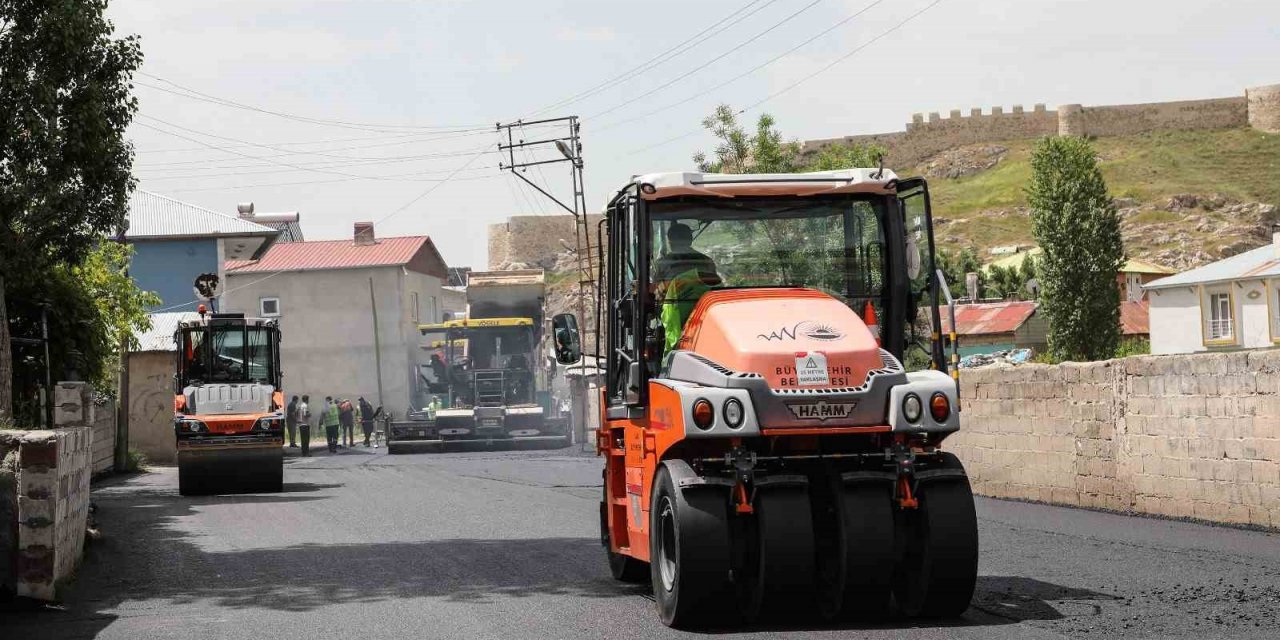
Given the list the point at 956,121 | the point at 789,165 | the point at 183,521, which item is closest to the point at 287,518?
the point at 183,521

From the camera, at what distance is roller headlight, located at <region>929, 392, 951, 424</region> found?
8750 millimetres

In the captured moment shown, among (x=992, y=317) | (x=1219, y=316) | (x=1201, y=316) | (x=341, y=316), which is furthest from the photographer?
(x=992, y=317)

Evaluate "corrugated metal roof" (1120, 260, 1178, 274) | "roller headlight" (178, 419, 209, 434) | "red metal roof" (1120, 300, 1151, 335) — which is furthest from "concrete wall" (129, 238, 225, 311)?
"corrugated metal roof" (1120, 260, 1178, 274)

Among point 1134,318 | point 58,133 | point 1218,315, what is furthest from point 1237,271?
point 58,133

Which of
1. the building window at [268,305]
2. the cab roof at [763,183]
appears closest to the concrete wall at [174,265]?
the building window at [268,305]

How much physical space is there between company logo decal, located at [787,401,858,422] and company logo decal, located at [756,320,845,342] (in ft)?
1.32

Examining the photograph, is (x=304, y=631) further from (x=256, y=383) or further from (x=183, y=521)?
(x=256, y=383)

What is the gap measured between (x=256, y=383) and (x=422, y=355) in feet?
147

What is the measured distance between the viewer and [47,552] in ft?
34.7

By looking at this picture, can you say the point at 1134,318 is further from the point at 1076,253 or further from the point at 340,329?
the point at 340,329

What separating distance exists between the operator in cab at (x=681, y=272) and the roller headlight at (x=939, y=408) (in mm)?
1651

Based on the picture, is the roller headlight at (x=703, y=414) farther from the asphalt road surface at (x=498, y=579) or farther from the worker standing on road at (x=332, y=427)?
the worker standing on road at (x=332, y=427)

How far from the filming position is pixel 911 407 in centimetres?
870

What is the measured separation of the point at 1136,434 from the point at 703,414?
836 cm
